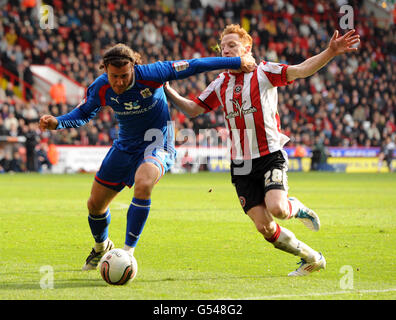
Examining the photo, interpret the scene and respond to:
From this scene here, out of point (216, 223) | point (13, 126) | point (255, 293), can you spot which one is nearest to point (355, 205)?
point (216, 223)

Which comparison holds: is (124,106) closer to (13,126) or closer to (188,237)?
(188,237)

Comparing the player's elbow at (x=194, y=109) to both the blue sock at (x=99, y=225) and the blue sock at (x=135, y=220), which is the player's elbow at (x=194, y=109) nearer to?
the blue sock at (x=135, y=220)

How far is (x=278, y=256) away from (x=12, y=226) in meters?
4.52

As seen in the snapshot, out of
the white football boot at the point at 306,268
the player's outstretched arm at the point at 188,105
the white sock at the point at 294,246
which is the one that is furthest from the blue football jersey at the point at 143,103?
the white football boot at the point at 306,268

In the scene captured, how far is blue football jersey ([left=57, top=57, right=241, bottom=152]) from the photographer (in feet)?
20.0

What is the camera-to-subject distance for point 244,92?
21.2ft

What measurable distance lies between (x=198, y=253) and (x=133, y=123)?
182 cm

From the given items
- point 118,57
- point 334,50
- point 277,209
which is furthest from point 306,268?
point 118,57

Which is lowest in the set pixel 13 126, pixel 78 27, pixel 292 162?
pixel 292 162

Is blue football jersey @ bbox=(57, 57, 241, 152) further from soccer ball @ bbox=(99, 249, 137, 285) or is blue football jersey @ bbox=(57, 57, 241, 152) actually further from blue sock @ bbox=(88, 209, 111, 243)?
soccer ball @ bbox=(99, 249, 137, 285)

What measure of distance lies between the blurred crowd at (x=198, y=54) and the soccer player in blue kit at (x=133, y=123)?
1887 centimetres

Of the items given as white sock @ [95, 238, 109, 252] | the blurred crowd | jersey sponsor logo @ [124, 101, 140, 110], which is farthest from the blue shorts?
the blurred crowd

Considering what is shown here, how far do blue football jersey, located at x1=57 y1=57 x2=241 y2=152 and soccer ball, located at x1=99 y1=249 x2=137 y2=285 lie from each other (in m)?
1.28

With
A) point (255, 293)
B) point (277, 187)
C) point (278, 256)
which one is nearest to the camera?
point (255, 293)
